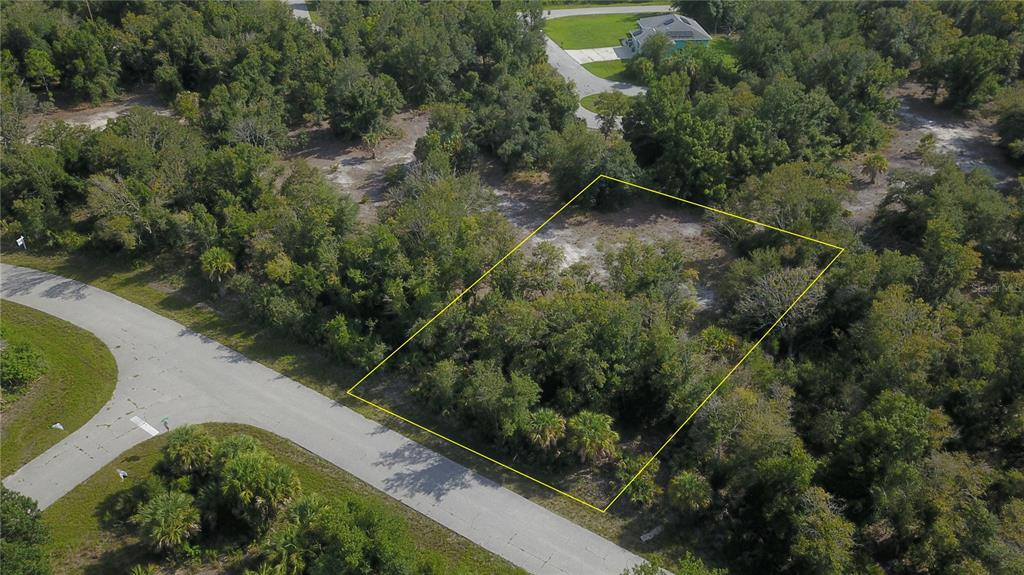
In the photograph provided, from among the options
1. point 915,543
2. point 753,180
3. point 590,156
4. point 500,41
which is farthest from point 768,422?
point 500,41

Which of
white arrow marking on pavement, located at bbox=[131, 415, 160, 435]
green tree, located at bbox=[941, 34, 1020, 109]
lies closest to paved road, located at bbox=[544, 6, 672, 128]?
green tree, located at bbox=[941, 34, 1020, 109]

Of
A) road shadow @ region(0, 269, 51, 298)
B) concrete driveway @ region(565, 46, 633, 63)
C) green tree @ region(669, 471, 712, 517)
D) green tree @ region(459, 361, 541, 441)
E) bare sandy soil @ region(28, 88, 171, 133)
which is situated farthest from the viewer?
concrete driveway @ region(565, 46, 633, 63)

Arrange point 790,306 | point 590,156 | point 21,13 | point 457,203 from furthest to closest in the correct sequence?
point 21,13
point 590,156
point 457,203
point 790,306

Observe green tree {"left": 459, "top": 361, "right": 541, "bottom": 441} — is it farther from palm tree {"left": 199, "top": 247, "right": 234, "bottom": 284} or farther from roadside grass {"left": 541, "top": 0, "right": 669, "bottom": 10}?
roadside grass {"left": 541, "top": 0, "right": 669, "bottom": 10}

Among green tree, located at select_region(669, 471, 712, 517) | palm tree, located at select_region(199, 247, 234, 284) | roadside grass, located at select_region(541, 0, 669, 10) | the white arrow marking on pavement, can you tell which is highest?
roadside grass, located at select_region(541, 0, 669, 10)

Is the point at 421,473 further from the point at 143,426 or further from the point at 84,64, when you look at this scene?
the point at 84,64

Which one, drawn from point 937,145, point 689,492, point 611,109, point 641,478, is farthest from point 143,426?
point 937,145

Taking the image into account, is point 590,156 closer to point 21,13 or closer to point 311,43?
point 311,43
